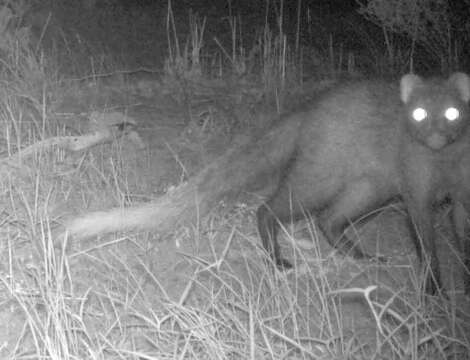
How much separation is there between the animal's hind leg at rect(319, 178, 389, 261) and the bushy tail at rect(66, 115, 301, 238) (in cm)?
38

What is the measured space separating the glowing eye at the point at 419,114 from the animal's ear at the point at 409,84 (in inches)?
4.3

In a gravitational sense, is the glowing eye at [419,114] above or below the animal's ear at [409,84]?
below

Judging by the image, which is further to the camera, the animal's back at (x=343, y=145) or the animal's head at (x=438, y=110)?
the animal's back at (x=343, y=145)

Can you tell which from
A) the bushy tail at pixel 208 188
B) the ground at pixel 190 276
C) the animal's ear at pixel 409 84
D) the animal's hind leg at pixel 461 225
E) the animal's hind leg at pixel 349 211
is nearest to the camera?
the ground at pixel 190 276

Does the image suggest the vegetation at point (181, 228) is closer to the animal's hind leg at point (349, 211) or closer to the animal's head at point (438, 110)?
the animal's hind leg at point (349, 211)

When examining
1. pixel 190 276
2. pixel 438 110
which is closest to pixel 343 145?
pixel 438 110

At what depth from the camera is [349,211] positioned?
4.30 meters

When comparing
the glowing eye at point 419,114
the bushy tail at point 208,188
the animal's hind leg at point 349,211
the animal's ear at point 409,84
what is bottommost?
the animal's hind leg at point 349,211

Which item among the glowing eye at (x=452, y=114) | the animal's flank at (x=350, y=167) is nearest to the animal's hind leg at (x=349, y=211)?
the animal's flank at (x=350, y=167)

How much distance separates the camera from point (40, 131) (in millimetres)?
4754

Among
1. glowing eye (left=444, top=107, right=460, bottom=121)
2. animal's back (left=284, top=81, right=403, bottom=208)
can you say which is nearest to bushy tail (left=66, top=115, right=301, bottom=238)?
animal's back (left=284, top=81, right=403, bottom=208)

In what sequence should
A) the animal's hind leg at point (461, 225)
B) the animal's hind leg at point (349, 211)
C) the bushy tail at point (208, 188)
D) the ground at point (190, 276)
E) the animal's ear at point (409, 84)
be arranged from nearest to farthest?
the ground at point (190, 276) < the bushy tail at point (208, 188) < the animal's ear at point (409, 84) < the animal's hind leg at point (461, 225) < the animal's hind leg at point (349, 211)

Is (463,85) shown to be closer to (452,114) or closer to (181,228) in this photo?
(452,114)

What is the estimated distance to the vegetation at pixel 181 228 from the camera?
2.67m
